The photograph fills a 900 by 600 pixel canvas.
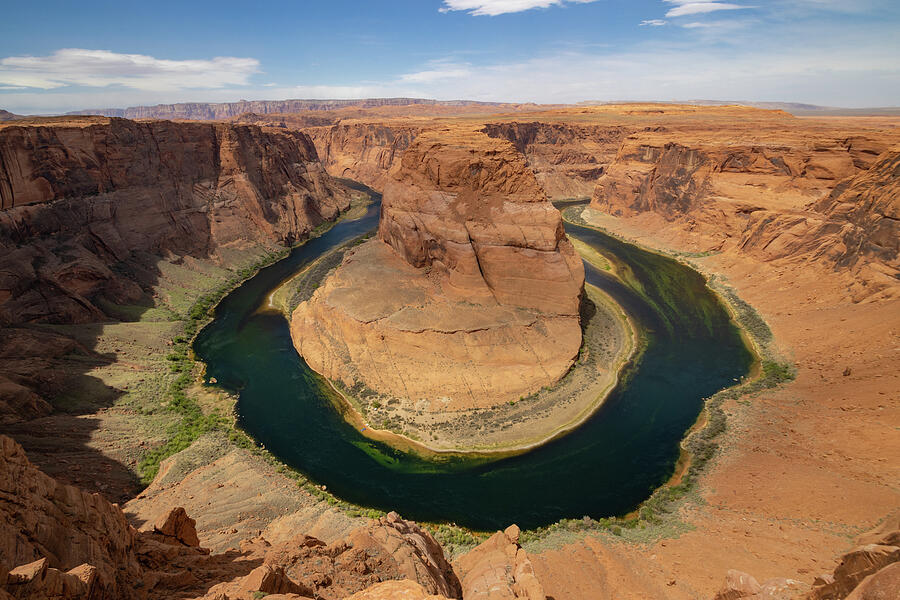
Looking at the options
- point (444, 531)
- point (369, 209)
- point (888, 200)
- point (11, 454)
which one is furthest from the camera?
point (369, 209)

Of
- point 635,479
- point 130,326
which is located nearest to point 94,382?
point 130,326

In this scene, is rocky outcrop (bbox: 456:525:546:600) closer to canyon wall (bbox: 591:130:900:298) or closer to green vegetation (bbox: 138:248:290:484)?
green vegetation (bbox: 138:248:290:484)

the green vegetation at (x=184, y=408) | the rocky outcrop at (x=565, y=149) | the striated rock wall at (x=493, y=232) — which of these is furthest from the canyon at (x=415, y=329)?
the rocky outcrop at (x=565, y=149)

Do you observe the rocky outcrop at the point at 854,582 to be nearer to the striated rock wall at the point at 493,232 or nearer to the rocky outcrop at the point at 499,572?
the rocky outcrop at the point at 499,572

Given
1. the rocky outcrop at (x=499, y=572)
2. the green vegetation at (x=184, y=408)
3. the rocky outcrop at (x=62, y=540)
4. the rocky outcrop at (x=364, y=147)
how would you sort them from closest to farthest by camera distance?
the rocky outcrop at (x=62, y=540)
the rocky outcrop at (x=499, y=572)
the green vegetation at (x=184, y=408)
the rocky outcrop at (x=364, y=147)

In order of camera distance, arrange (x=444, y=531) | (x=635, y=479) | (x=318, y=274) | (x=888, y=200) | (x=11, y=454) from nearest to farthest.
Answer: (x=11, y=454) → (x=444, y=531) → (x=635, y=479) → (x=888, y=200) → (x=318, y=274)

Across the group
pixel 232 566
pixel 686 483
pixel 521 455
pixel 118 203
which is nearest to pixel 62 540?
pixel 232 566

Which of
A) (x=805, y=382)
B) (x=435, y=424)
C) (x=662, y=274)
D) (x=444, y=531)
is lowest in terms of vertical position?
(x=444, y=531)

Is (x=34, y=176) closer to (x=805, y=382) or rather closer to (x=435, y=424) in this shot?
(x=435, y=424)
